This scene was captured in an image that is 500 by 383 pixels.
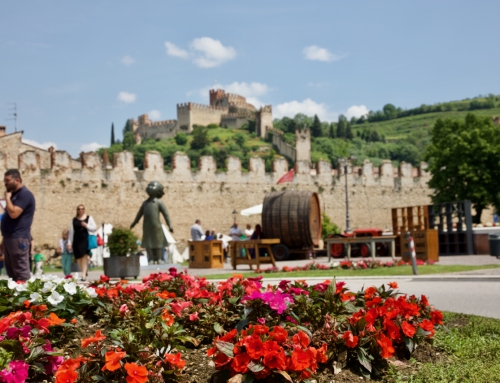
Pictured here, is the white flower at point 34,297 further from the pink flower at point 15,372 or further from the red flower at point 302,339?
the red flower at point 302,339

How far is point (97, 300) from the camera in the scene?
7.27 meters

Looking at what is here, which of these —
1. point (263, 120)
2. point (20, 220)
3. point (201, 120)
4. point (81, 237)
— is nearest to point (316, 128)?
point (263, 120)

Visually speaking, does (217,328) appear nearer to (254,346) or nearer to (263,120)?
(254,346)

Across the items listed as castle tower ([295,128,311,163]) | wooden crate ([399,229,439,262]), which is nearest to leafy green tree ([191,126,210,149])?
castle tower ([295,128,311,163])

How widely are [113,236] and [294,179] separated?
83.8 ft

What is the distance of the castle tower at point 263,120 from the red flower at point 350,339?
10683 cm

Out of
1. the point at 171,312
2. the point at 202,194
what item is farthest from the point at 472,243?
the point at 171,312

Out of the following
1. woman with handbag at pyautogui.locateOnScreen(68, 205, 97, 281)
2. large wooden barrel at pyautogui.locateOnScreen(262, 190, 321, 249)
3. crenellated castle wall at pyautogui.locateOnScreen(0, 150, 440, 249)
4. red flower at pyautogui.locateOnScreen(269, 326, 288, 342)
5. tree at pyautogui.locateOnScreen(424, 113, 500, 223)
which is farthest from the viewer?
tree at pyautogui.locateOnScreen(424, 113, 500, 223)

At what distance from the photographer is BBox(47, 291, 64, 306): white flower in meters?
6.48

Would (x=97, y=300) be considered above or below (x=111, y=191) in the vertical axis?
below

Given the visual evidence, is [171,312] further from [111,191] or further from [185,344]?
[111,191]

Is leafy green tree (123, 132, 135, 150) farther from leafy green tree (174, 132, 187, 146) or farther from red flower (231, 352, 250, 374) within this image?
red flower (231, 352, 250, 374)

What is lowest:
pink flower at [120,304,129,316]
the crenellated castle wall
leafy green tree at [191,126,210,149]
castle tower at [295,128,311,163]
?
pink flower at [120,304,129,316]

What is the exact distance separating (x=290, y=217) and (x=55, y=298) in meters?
18.1
